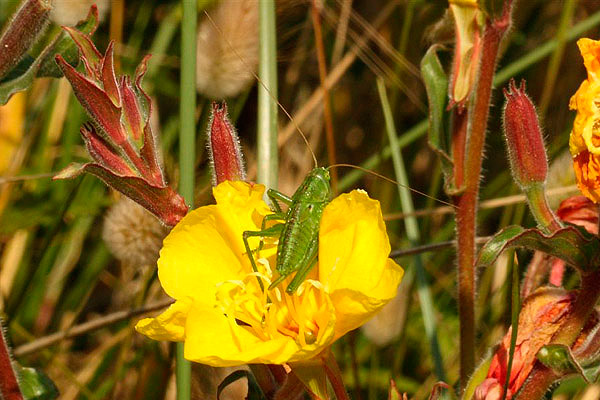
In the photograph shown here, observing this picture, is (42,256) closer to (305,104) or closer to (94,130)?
(94,130)

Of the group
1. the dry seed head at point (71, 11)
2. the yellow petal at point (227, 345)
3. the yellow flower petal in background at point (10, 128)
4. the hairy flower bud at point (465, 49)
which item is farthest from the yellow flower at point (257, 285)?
the yellow flower petal in background at point (10, 128)

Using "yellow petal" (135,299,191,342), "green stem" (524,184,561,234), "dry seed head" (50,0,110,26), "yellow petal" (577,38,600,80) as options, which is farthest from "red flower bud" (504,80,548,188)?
"dry seed head" (50,0,110,26)

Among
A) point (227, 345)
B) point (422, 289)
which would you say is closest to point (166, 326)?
point (227, 345)

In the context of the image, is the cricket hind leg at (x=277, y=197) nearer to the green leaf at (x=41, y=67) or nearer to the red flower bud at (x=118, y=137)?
the red flower bud at (x=118, y=137)

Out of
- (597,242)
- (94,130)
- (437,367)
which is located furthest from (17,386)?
(597,242)

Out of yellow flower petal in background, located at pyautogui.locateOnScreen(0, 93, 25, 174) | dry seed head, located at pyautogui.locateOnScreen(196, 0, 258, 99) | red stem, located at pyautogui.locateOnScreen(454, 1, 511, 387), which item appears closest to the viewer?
red stem, located at pyautogui.locateOnScreen(454, 1, 511, 387)

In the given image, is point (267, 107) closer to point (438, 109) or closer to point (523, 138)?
point (438, 109)

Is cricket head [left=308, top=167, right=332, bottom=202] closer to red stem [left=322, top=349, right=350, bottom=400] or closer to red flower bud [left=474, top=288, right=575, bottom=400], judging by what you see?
red stem [left=322, top=349, right=350, bottom=400]
